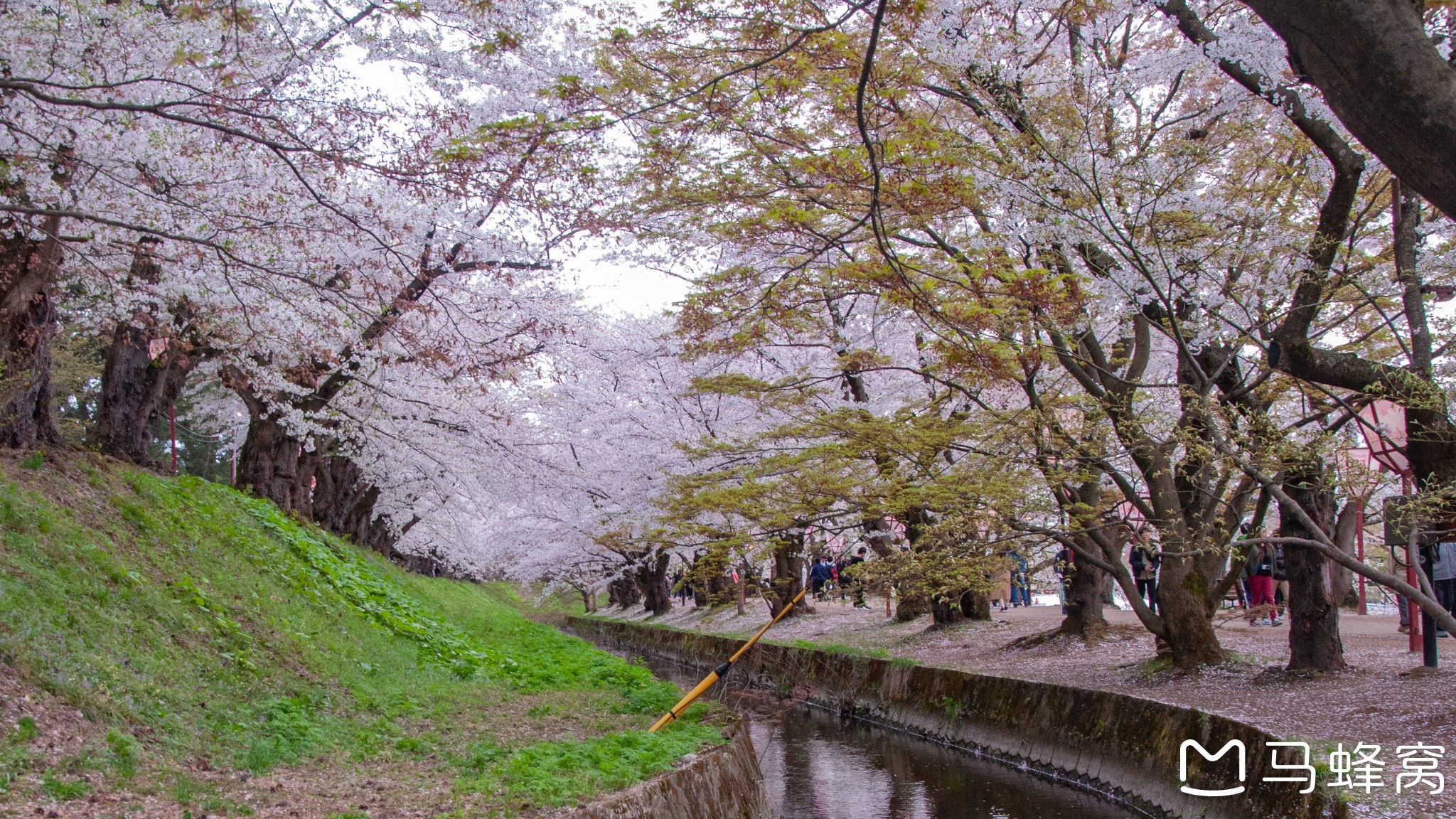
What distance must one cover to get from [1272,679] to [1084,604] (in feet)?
16.0

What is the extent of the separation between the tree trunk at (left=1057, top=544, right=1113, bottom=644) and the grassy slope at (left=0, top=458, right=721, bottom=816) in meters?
6.46

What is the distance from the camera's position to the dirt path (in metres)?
6.35

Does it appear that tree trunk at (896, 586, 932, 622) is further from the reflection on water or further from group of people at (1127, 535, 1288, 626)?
the reflection on water

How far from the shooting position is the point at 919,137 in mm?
7566

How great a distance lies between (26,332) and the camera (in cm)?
957

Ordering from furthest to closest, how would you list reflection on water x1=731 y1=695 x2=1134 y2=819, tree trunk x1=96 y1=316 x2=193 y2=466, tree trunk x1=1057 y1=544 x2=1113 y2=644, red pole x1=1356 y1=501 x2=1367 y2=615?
tree trunk x1=1057 y1=544 x2=1113 y2=644, tree trunk x1=96 y1=316 x2=193 y2=466, red pole x1=1356 y1=501 x2=1367 y2=615, reflection on water x1=731 y1=695 x2=1134 y2=819

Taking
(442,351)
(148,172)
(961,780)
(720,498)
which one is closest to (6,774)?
(442,351)

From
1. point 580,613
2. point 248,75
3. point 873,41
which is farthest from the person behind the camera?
point 580,613

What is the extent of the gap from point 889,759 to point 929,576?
2.13 metres

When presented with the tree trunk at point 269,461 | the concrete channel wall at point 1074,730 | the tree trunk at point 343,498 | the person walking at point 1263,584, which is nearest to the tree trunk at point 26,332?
the tree trunk at point 269,461

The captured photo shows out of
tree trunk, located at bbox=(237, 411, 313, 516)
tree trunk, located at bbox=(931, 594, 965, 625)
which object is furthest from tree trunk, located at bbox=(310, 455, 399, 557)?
tree trunk, located at bbox=(931, 594, 965, 625)

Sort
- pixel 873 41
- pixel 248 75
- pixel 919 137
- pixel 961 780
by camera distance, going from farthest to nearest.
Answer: pixel 961 780
pixel 919 137
pixel 248 75
pixel 873 41

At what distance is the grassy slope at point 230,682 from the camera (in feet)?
17.5

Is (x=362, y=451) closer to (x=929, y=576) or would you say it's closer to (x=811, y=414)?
(x=811, y=414)
